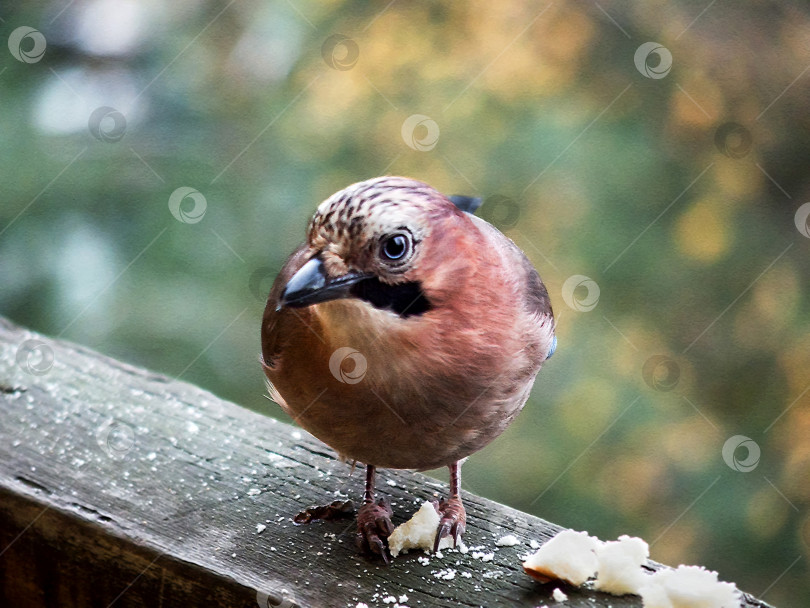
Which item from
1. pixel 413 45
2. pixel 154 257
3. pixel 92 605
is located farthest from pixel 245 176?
pixel 92 605

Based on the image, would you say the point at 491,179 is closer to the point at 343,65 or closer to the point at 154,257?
the point at 343,65
